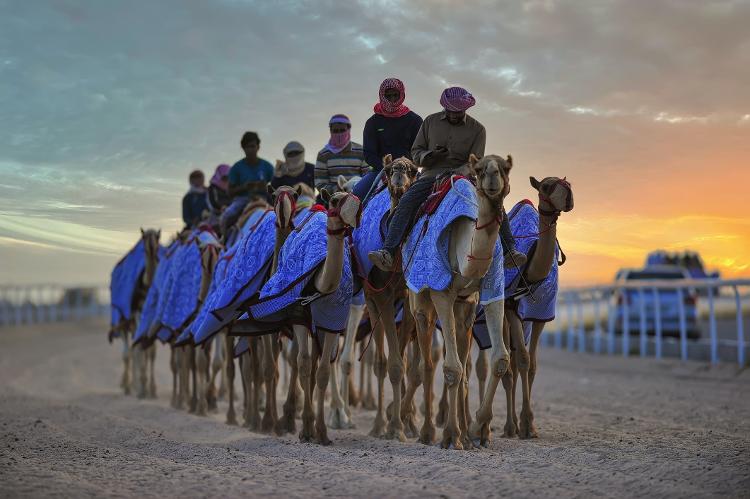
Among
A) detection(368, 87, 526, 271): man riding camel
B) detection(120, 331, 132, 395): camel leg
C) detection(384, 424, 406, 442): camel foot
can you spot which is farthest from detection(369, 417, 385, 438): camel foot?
detection(120, 331, 132, 395): camel leg

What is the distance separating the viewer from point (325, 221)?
433 inches

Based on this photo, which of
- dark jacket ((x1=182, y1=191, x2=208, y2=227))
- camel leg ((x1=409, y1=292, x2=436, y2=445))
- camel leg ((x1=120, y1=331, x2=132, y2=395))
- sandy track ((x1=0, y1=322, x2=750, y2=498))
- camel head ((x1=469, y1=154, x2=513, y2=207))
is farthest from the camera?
dark jacket ((x1=182, y1=191, x2=208, y2=227))

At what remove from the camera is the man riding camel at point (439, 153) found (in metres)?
10.0

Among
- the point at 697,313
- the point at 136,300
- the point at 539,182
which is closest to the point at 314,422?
the point at 539,182

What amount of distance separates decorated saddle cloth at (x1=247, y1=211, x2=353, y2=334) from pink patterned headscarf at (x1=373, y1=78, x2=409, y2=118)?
1.69m

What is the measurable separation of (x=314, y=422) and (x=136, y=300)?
9667mm

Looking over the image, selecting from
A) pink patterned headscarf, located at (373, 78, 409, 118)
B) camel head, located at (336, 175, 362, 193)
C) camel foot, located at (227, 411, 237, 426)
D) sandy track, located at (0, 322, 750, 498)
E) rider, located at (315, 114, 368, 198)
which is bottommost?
camel foot, located at (227, 411, 237, 426)

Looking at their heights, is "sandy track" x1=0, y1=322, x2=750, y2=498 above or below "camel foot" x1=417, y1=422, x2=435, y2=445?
below

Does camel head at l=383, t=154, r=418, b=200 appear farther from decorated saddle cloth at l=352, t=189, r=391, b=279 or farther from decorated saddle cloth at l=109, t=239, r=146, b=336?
decorated saddle cloth at l=109, t=239, r=146, b=336

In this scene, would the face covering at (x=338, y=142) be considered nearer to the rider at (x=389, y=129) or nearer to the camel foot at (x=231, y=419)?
the rider at (x=389, y=129)

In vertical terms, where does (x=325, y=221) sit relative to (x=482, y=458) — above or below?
above

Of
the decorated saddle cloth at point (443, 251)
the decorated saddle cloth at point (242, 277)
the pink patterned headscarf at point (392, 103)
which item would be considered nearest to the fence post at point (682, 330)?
the pink patterned headscarf at point (392, 103)

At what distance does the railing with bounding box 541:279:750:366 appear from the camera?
734 inches

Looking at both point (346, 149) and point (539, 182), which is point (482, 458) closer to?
point (539, 182)
